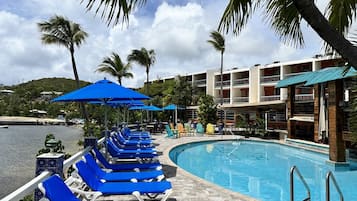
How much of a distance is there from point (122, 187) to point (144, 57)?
28478mm

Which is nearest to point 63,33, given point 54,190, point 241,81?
point 54,190

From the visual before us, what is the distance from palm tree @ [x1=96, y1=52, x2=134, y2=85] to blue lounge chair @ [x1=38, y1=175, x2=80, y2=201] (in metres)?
25.3

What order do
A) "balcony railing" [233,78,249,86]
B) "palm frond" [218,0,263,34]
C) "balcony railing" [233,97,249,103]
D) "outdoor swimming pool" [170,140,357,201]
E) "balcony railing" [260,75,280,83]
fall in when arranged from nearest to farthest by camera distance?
1. "palm frond" [218,0,263,34]
2. "outdoor swimming pool" [170,140,357,201]
3. "balcony railing" [260,75,280,83]
4. "balcony railing" [233,97,249,103]
5. "balcony railing" [233,78,249,86]

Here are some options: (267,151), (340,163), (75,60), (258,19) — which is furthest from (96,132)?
(258,19)

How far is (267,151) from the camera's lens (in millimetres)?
18109

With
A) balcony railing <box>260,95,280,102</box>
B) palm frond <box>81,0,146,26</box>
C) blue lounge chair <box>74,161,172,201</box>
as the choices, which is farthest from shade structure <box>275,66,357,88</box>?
balcony railing <box>260,95,280,102</box>

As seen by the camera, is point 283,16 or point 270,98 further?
point 270,98

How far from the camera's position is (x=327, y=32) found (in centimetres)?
184

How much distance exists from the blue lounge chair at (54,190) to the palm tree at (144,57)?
94.9ft

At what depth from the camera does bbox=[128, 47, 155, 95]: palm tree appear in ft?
108

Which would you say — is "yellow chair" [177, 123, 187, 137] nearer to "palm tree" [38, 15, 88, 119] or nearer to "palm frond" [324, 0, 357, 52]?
"palm tree" [38, 15, 88, 119]

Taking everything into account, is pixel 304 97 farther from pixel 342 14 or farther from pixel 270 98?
pixel 342 14

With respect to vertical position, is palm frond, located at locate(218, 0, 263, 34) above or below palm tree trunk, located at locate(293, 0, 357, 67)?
above

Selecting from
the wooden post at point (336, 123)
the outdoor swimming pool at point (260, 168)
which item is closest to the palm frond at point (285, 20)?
the outdoor swimming pool at point (260, 168)
